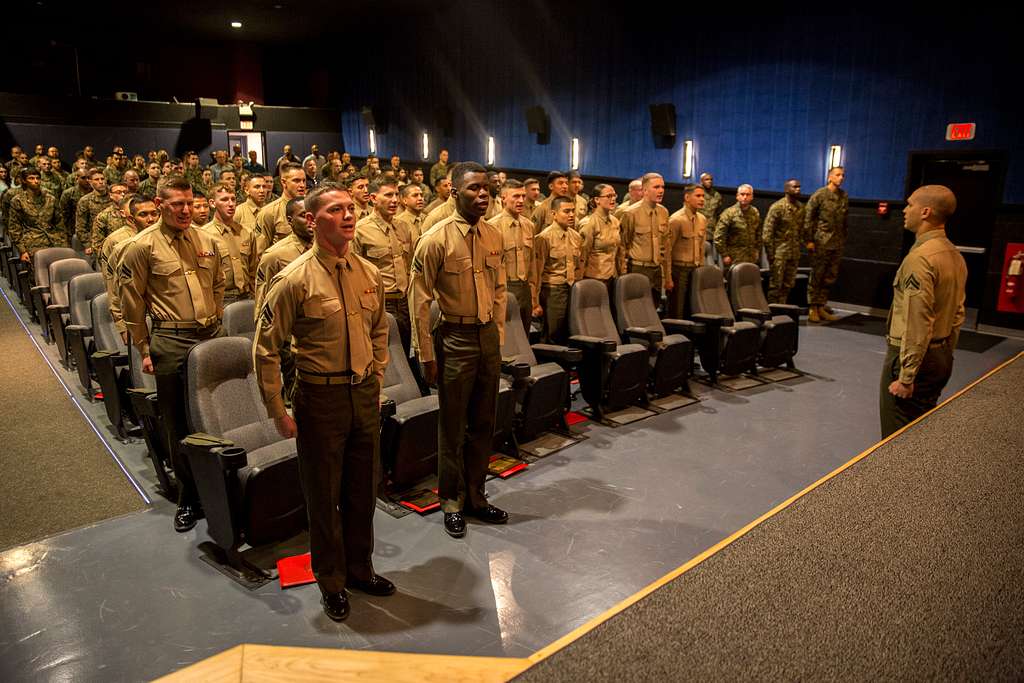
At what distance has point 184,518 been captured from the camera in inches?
140

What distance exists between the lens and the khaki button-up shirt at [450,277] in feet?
11.3

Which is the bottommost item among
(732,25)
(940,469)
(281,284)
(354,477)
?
(354,477)

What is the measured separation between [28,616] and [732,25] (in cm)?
1066

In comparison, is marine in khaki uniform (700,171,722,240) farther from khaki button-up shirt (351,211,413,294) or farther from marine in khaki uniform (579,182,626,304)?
khaki button-up shirt (351,211,413,294)

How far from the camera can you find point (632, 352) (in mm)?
5176

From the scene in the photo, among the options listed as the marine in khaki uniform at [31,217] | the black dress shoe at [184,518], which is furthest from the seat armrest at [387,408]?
the marine in khaki uniform at [31,217]

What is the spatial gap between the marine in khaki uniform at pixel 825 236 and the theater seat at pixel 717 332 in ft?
9.46

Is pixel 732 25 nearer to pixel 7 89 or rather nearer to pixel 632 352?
pixel 632 352

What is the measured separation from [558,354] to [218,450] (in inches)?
97.5

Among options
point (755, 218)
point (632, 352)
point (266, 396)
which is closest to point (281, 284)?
point (266, 396)

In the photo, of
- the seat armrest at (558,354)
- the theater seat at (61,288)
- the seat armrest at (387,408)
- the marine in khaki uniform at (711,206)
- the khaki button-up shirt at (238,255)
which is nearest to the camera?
the seat armrest at (387,408)

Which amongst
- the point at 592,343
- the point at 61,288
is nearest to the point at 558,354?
the point at 592,343

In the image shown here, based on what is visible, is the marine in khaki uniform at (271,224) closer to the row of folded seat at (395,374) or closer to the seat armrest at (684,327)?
the row of folded seat at (395,374)

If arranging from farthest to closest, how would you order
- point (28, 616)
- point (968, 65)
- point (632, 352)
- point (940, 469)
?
point (968, 65)
point (632, 352)
point (28, 616)
point (940, 469)
